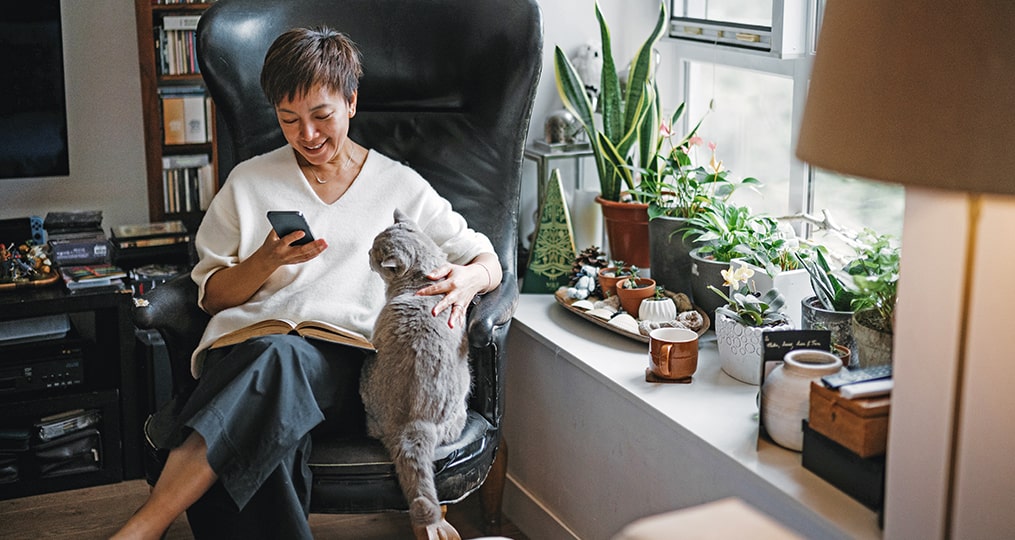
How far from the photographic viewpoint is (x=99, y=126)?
132 inches

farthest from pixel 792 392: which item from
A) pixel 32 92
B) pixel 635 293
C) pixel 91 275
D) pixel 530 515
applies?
pixel 32 92

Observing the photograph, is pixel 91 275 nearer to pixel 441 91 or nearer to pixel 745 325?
pixel 441 91

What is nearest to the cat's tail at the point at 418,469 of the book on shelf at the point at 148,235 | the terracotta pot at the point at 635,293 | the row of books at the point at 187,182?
the terracotta pot at the point at 635,293

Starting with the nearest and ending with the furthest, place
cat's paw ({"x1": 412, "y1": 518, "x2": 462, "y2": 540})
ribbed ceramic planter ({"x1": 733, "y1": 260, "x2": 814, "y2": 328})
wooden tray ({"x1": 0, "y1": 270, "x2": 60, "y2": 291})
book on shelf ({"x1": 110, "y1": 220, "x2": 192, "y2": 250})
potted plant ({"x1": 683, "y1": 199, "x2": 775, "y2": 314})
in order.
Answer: cat's paw ({"x1": 412, "y1": 518, "x2": 462, "y2": 540}) → ribbed ceramic planter ({"x1": 733, "y1": 260, "x2": 814, "y2": 328}) → potted plant ({"x1": 683, "y1": 199, "x2": 775, "y2": 314}) → wooden tray ({"x1": 0, "y1": 270, "x2": 60, "y2": 291}) → book on shelf ({"x1": 110, "y1": 220, "x2": 192, "y2": 250})

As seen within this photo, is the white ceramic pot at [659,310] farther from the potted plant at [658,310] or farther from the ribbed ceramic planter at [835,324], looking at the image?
the ribbed ceramic planter at [835,324]

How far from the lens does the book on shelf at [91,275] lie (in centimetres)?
297

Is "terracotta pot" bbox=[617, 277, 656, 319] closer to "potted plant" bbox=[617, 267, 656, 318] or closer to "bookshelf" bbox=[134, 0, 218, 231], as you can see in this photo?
"potted plant" bbox=[617, 267, 656, 318]

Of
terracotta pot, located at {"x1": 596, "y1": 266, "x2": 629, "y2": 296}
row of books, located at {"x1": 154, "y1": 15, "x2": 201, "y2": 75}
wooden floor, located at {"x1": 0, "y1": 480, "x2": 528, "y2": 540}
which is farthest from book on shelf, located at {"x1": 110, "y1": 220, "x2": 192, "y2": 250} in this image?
terracotta pot, located at {"x1": 596, "y1": 266, "x2": 629, "y2": 296}

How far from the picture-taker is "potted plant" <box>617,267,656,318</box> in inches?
101

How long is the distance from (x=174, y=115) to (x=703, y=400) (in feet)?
6.17

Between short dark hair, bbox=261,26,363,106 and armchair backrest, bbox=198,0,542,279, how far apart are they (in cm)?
23

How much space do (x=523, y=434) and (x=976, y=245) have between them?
1.69m

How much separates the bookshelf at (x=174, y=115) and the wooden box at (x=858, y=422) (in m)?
2.15

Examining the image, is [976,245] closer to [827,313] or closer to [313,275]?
[827,313]
